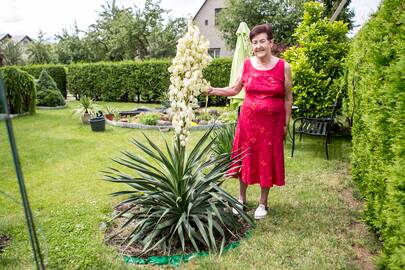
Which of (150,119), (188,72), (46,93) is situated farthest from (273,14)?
(188,72)

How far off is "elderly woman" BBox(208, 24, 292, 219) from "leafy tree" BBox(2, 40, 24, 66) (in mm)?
32438

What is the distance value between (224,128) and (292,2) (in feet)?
59.0

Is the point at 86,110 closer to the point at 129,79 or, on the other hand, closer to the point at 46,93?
the point at 46,93

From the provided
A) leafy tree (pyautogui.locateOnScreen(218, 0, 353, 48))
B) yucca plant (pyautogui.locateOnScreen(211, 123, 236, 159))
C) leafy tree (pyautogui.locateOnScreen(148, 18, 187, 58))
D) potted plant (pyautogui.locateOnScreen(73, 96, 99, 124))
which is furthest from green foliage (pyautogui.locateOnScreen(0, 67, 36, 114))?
leafy tree (pyautogui.locateOnScreen(148, 18, 187, 58))

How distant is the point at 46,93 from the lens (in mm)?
13961

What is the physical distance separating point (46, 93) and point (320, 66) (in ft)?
37.9

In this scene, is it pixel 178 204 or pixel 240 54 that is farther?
pixel 240 54

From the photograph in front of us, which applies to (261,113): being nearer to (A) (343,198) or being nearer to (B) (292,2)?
(A) (343,198)

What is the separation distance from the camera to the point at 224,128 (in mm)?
5277

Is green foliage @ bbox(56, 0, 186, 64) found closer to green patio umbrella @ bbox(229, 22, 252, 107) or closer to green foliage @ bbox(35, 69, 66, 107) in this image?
green foliage @ bbox(35, 69, 66, 107)

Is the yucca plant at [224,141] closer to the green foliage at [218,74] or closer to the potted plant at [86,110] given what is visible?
the potted plant at [86,110]

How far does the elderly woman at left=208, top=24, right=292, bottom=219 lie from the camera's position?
10.6 ft

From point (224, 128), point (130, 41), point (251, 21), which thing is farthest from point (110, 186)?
point (130, 41)

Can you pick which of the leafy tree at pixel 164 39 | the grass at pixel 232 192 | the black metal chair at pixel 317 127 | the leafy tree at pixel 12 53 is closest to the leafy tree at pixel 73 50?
the leafy tree at pixel 12 53
